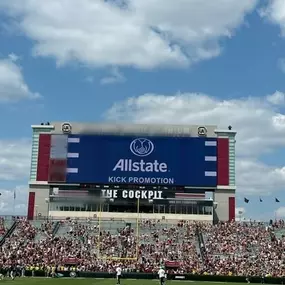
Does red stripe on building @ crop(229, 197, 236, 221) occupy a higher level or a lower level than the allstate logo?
lower

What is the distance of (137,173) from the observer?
84250 millimetres

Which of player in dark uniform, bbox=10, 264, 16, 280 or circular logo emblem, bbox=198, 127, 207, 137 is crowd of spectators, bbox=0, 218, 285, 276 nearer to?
player in dark uniform, bbox=10, 264, 16, 280

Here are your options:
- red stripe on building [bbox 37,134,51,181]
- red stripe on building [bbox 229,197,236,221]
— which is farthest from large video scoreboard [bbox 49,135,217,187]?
red stripe on building [bbox 229,197,236,221]

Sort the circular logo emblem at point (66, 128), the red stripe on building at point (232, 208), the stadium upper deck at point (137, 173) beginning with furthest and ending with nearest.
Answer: the circular logo emblem at point (66, 128)
the red stripe on building at point (232, 208)
the stadium upper deck at point (137, 173)

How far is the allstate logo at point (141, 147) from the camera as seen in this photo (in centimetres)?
8481

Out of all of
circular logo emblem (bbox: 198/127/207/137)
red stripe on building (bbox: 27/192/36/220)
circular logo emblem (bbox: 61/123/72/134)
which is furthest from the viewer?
circular logo emblem (bbox: 61/123/72/134)

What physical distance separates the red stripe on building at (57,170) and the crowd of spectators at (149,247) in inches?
246

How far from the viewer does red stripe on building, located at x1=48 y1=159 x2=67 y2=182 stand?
8462 cm

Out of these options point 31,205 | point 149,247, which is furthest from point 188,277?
point 31,205

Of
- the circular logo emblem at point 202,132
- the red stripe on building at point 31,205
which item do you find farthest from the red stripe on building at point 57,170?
the circular logo emblem at point 202,132

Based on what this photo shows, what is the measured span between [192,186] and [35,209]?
23029 mm

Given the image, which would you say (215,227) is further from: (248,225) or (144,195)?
(144,195)

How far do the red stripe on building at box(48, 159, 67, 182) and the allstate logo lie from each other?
33.0 feet

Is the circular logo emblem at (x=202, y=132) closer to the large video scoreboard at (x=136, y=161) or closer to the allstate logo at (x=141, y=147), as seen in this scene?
the large video scoreboard at (x=136, y=161)
